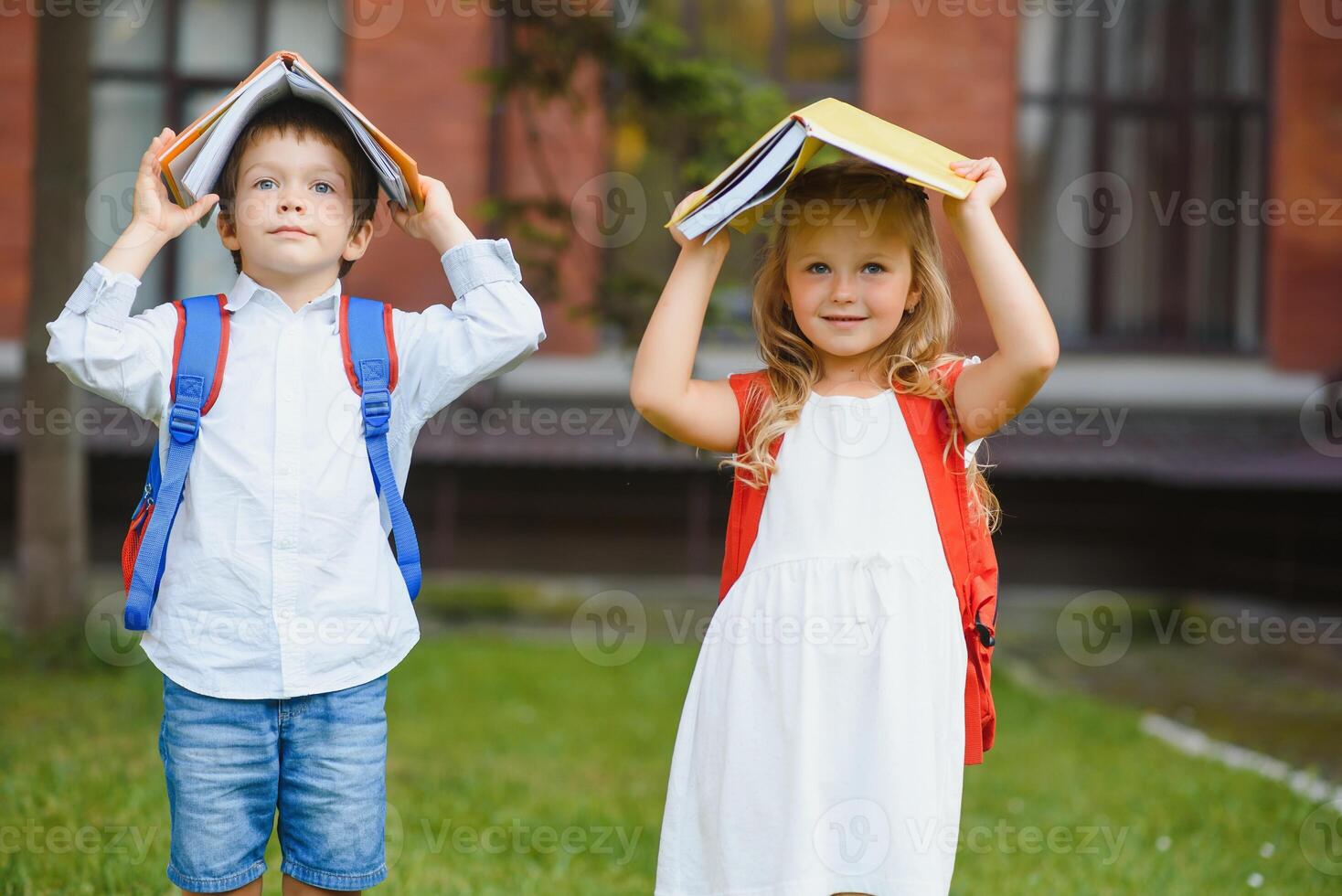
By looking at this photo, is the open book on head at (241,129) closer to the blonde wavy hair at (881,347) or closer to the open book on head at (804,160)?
the open book on head at (804,160)

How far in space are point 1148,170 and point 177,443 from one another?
8912mm

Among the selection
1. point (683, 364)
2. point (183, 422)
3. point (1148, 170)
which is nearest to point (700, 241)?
point (683, 364)

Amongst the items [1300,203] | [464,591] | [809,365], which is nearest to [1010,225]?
[1300,203]

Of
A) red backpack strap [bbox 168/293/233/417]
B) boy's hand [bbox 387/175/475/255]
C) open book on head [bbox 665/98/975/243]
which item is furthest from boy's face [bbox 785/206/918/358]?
red backpack strap [bbox 168/293/233/417]

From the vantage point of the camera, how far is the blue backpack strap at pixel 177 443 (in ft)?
7.24

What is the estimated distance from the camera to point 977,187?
223cm

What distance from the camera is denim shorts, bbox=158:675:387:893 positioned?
2.22m

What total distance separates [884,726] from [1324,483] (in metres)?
6.15

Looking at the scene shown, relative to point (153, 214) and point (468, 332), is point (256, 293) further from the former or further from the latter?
point (468, 332)

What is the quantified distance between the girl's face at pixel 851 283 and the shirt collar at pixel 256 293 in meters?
0.79

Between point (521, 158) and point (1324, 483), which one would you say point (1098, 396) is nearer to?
point (1324, 483)

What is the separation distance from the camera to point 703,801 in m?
2.30

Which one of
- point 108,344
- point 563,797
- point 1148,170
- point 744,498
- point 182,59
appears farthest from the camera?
point 1148,170

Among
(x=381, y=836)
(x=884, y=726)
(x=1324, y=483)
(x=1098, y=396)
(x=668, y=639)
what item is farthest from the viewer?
(x=1098, y=396)
